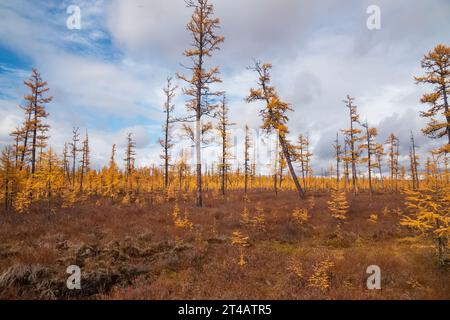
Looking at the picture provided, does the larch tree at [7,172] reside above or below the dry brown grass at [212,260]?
above

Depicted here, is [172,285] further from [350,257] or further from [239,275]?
[350,257]

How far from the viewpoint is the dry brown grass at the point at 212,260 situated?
20.0 feet

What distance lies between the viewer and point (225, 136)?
31.0 m

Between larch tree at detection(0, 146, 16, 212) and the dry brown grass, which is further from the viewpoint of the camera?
larch tree at detection(0, 146, 16, 212)

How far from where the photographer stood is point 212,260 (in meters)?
8.80

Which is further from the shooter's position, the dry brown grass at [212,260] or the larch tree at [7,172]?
the larch tree at [7,172]

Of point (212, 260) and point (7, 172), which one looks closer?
point (212, 260)

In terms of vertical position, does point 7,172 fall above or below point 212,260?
above

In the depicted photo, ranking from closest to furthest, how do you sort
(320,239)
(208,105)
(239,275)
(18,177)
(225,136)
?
(239,275)
(320,239)
(208,105)
(18,177)
(225,136)

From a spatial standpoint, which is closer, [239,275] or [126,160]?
[239,275]

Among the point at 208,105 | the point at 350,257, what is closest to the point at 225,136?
the point at 208,105

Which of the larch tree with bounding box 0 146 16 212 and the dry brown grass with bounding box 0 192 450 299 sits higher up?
the larch tree with bounding box 0 146 16 212

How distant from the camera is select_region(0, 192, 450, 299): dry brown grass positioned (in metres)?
6.09
